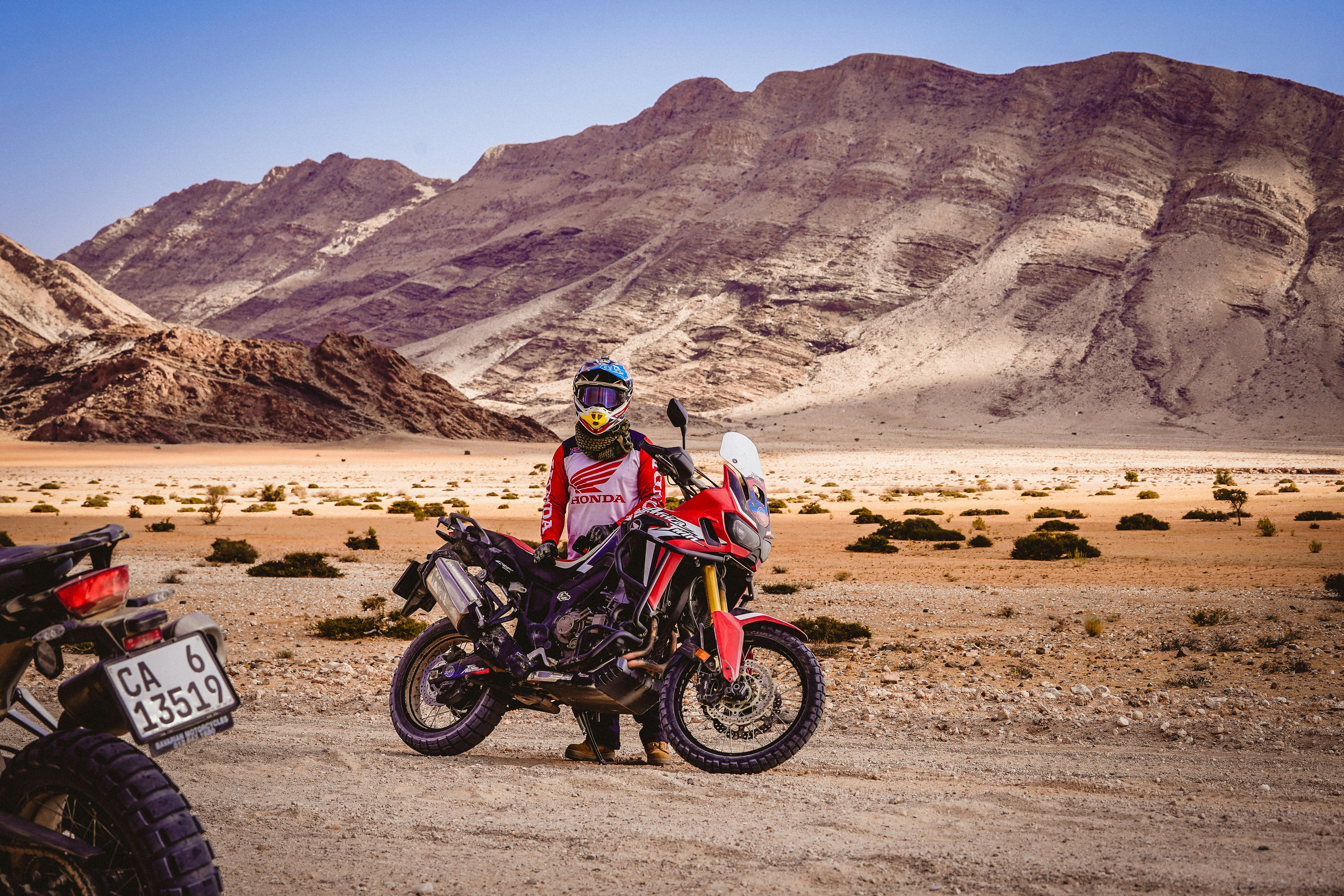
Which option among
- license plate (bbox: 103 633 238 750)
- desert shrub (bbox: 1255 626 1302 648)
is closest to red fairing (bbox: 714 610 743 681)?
license plate (bbox: 103 633 238 750)

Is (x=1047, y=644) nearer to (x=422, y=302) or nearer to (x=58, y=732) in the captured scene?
(x=58, y=732)

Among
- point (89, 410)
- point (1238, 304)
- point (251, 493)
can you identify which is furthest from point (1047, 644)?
point (1238, 304)

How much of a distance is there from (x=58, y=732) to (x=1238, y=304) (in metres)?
132

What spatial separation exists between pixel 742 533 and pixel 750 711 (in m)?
1.02

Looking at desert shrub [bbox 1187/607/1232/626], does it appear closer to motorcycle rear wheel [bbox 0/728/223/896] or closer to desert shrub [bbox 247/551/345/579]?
motorcycle rear wheel [bbox 0/728/223/896]

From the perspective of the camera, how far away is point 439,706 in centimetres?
668

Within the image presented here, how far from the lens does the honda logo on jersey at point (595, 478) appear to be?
6457mm

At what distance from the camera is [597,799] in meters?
5.46

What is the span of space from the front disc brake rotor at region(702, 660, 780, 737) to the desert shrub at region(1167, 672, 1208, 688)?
509 centimetres

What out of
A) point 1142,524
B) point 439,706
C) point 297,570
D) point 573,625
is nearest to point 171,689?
point 573,625

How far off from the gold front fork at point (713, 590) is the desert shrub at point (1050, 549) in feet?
53.7

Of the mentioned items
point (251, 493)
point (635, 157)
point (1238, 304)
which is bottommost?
point (251, 493)

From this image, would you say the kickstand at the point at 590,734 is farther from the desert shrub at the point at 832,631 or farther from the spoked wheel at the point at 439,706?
the desert shrub at the point at 832,631

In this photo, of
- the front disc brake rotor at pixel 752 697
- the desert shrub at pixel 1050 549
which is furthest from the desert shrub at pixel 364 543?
the front disc brake rotor at pixel 752 697
